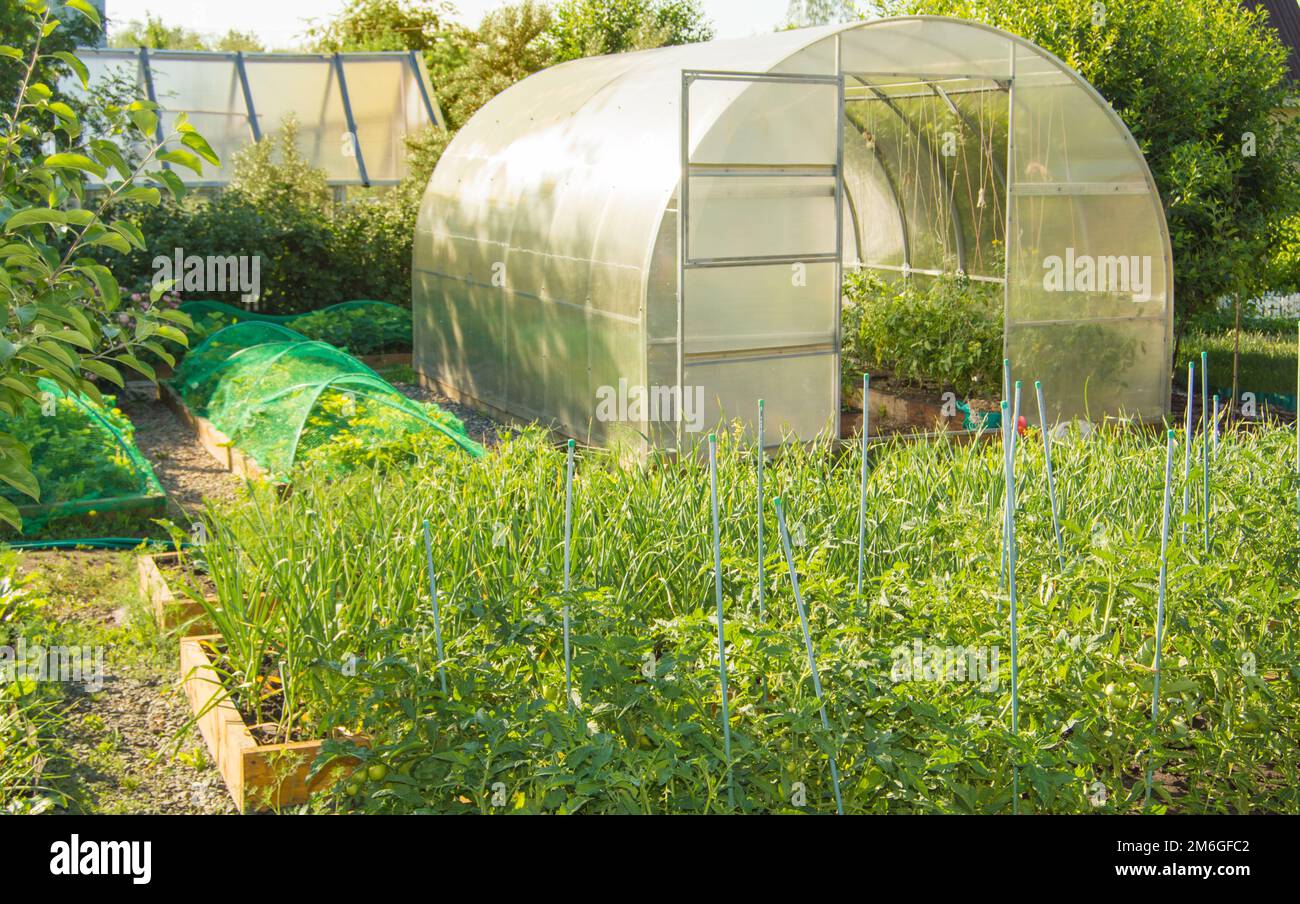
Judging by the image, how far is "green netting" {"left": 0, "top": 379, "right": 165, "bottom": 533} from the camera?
6.34m

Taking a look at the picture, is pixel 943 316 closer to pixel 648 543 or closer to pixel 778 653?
pixel 648 543

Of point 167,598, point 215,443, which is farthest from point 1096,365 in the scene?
point 167,598

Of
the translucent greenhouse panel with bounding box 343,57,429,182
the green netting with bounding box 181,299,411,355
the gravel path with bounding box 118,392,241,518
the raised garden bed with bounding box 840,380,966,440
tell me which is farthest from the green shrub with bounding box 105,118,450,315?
the raised garden bed with bounding box 840,380,966,440

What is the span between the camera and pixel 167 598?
16.1 ft

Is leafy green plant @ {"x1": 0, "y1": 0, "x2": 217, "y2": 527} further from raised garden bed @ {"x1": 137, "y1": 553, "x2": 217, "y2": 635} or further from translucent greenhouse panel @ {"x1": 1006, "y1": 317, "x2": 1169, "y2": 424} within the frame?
translucent greenhouse panel @ {"x1": 1006, "y1": 317, "x2": 1169, "y2": 424}

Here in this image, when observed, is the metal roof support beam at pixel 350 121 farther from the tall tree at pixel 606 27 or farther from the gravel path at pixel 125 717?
the gravel path at pixel 125 717

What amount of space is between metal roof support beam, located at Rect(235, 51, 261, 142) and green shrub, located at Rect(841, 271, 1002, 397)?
Result: 8764mm

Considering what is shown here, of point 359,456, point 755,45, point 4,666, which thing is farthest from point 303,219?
point 4,666

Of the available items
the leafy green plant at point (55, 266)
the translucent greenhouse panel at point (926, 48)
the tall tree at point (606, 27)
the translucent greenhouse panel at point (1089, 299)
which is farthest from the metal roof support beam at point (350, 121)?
the leafy green plant at point (55, 266)

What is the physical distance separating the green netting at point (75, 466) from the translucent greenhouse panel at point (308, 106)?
920 cm

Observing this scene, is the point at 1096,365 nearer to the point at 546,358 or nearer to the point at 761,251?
the point at 761,251

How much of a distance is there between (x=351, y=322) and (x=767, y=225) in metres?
5.60

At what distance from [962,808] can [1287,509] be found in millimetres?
2197

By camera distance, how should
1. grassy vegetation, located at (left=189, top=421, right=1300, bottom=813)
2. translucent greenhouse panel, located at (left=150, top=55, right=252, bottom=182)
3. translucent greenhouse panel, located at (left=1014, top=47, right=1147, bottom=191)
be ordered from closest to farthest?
grassy vegetation, located at (left=189, top=421, right=1300, bottom=813), translucent greenhouse panel, located at (left=1014, top=47, right=1147, bottom=191), translucent greenhouse panel, located at (left=150, top=55, right=252, bottom=182)
